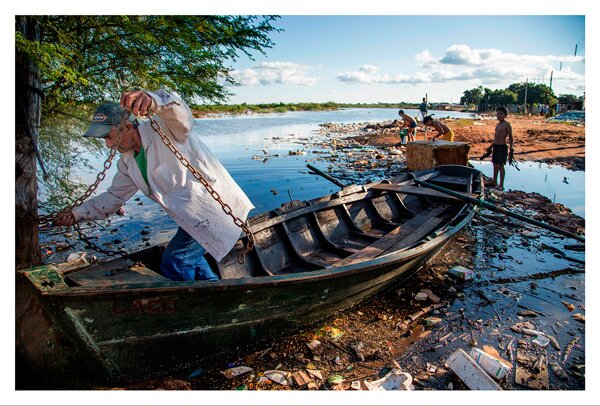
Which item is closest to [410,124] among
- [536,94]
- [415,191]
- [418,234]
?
[415,191]

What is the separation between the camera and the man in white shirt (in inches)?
105

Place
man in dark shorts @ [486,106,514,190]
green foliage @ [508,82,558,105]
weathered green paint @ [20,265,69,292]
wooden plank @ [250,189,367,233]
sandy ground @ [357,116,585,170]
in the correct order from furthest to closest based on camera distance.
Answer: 1. green foliage @ [508,82,558,105]
2. sandy ground @ [357,116,585,170]
3. man in dark shorts @ [486,106,514,190]
4. wooden plank @ [250,189,367,233]
5. weathered green paint @ [20,265,69,292]

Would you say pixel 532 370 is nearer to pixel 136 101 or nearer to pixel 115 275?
pixel 115 275

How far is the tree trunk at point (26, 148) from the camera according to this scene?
316cm

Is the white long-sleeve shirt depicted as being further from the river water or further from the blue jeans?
the river water

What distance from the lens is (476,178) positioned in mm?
7969

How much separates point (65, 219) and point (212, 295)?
1355 mm

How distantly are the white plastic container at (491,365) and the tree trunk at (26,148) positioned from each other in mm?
4000

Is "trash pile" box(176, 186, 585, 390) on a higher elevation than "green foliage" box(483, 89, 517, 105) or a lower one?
lower

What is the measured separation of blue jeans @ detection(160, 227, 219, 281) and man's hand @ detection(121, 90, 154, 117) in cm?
108

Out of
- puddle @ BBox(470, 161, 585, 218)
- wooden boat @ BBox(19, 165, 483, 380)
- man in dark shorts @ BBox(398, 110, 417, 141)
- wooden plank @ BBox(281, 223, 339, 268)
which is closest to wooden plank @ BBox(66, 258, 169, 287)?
wooden boat @ BBox(19, 165, 483, 380)

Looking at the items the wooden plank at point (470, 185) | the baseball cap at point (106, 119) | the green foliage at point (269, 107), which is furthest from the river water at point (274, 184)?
the green foliage at point (269, 107)
